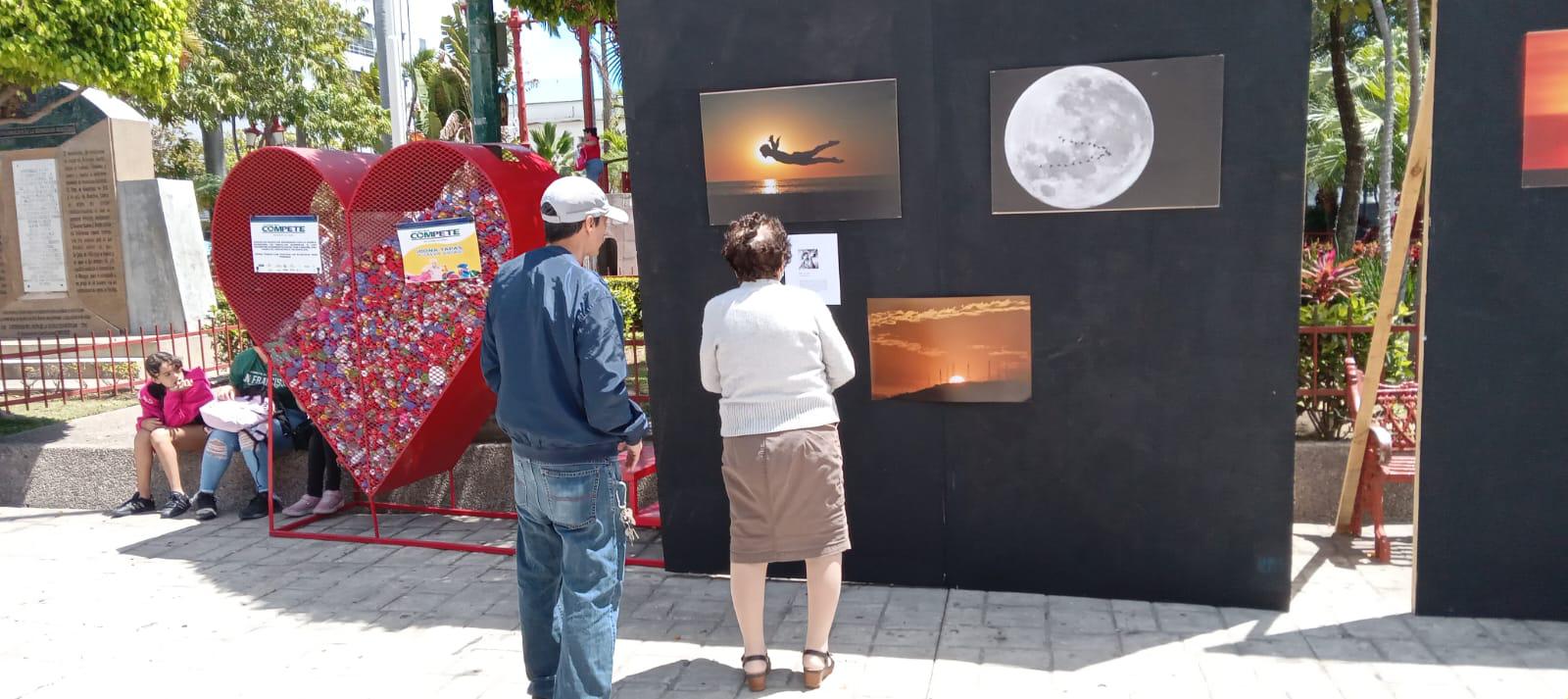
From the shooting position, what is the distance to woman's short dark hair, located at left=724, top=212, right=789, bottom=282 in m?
3.41

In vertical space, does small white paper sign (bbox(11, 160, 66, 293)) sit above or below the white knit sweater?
above

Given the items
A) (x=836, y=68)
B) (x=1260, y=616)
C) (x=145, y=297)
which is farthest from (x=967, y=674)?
(x=145, y=297)

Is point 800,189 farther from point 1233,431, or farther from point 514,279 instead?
point 1233,431

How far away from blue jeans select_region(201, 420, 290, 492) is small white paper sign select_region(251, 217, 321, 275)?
1.11m

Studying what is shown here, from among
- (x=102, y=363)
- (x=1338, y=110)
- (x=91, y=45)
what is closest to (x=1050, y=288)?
(x=91, y=45)

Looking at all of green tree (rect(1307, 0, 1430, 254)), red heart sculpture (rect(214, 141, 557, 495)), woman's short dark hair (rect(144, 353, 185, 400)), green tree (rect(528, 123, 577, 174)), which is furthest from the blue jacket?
green tree (rect(528, 123, 577, 174))

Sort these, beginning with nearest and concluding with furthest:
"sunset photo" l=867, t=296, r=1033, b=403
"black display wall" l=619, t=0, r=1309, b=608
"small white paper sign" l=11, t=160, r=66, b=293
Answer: "black display wall" l=619, t=0, r=1309, b=608 < "sunset photo" l=867, t=296, r=1033, b=403 < "small white paper sign" l=11, t=160, r=66, b=293

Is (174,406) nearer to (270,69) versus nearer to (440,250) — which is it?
(440,250)

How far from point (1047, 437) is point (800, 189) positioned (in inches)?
57.0

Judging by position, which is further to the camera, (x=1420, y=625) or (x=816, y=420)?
(x=1420, y=625)

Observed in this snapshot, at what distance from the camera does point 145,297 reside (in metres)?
11.6

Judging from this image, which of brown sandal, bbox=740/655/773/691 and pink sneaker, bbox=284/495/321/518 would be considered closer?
brown sandal, bbox=740/655/773/691

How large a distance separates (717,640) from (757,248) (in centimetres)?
164

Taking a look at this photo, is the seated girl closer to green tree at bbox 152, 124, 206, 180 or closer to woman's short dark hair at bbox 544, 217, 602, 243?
woman's short dark hair at bbox 544, 217, 602, 243
